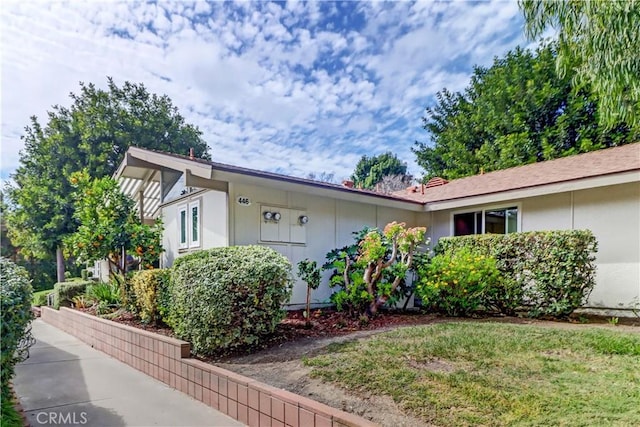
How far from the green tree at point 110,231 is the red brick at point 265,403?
6.36 meters

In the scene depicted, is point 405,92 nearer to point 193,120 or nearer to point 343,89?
point 343,89

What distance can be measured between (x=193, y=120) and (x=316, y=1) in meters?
18.1

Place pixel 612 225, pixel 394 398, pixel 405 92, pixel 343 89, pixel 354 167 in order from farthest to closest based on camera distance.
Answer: pixel 354 167, pixel 405 92, pixel 343 89, pixel 612 225, pixel 394 398

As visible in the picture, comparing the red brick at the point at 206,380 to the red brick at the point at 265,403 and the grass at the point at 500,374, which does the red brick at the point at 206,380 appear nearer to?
the red brick at the point at 265,403

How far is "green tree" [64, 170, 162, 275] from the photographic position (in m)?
8.51

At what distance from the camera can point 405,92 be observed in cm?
1670

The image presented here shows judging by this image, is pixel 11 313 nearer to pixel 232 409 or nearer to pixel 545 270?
pixel 232 409

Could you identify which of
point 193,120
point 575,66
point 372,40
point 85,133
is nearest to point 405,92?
point 372,40

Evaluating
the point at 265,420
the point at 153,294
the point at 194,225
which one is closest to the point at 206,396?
the point at 265,420

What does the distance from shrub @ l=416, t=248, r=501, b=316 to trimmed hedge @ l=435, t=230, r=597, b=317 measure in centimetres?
31

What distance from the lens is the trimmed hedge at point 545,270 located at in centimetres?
645

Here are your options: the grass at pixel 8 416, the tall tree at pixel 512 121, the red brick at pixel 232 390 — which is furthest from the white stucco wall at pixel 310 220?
the tall tree at pixel 512 121

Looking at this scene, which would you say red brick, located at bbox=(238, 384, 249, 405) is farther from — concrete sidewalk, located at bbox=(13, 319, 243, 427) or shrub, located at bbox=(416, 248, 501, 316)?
shrub, located at bbox=(416, 248, 501, 316)

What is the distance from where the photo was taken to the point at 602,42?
16.7 feet
